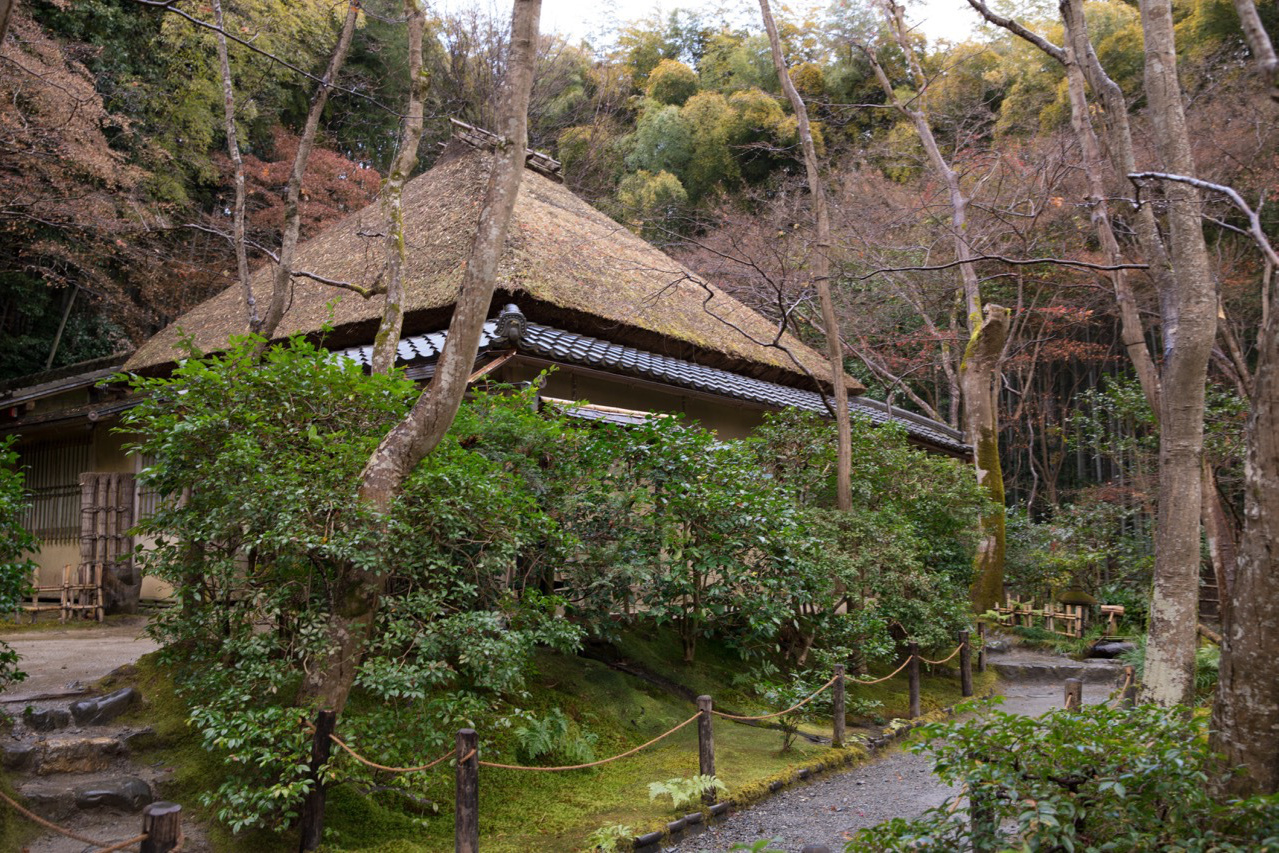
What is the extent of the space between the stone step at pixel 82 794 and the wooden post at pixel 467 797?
1868mm

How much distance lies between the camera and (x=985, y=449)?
41.2ft

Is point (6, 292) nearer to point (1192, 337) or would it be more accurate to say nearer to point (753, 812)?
point (753, 812)

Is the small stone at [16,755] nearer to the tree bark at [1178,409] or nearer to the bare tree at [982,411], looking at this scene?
the tree bark at [1178,409]

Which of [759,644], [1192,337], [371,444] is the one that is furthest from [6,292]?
[1192,337]

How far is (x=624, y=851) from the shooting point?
4.45 metres

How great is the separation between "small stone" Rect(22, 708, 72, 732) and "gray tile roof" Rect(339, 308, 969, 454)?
3148mm

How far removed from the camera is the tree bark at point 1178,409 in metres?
5.81

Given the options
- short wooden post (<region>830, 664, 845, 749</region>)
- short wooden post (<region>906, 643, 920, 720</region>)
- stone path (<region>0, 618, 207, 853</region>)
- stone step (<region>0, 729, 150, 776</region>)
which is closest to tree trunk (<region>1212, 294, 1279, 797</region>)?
short wooden post (<region>830, 664, 845, 749</region>)

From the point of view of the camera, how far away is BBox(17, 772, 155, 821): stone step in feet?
13.7

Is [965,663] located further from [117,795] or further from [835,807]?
[117,795]

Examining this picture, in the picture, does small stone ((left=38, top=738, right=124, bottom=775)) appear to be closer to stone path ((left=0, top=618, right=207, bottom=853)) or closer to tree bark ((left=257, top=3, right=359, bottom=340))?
stone path ((left=0, top=618, right=207, bottom=853))

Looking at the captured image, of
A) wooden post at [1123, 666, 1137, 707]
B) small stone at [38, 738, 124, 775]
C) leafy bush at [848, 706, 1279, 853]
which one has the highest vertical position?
leafy bush at [848, 706, 1279, 853]

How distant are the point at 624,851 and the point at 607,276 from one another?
7.55m

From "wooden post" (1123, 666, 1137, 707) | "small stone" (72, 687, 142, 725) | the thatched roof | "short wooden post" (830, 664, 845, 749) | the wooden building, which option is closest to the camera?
"small stone" (72, 687, 142, 725)
